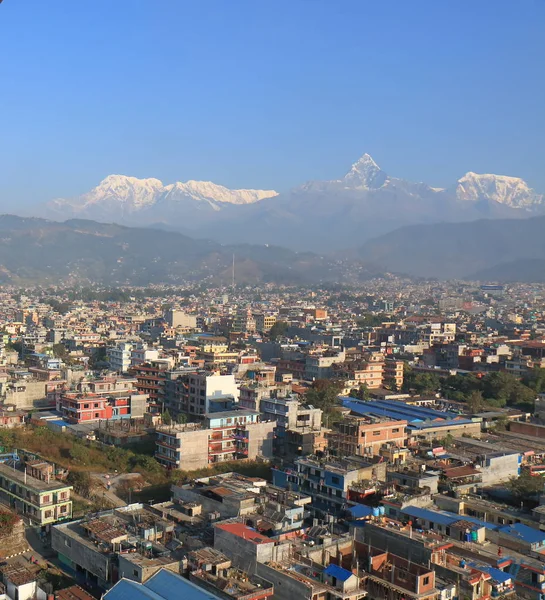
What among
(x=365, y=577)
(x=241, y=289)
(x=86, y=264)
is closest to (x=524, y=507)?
(x=365, y=577)

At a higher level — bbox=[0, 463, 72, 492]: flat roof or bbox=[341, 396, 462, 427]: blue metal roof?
bbox=[341, 396, 462, 427]: blue metal roof

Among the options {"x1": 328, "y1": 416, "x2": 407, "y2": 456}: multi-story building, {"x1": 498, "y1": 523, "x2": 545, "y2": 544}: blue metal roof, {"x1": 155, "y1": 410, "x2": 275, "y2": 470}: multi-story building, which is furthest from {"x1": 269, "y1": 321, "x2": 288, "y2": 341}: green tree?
{"x1": 498, "y1": 523, "x2": 545, "y2": 544}: blue metal roof

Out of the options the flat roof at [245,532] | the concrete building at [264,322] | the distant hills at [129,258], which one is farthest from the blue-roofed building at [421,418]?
the distant hills at [129,258]

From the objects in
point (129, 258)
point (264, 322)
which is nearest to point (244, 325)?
point (264, 322)

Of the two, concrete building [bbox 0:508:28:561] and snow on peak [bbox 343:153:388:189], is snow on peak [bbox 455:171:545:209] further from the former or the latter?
concrete building [bbox 0:508:28:561]

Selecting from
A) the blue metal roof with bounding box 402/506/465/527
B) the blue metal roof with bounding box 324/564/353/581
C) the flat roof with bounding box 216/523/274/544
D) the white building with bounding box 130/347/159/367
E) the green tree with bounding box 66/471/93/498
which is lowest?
the green tree with bounding box 66/471/93/498

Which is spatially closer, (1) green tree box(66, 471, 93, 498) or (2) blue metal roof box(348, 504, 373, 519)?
(2) blue metal roof box(348, 504, 373, 519)

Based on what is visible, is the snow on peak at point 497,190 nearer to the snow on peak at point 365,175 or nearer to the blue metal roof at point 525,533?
the snow on peak at point 365,175
